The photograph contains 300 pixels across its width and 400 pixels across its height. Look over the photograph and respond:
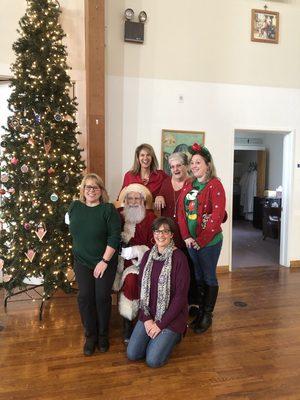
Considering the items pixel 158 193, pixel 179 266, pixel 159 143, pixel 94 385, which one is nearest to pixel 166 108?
pixel 159 143

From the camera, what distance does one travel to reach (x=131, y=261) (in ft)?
9.45

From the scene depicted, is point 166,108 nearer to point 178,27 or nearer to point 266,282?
point 178,27

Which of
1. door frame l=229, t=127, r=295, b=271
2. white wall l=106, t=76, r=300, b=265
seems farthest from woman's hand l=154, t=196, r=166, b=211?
door frame l=229, t=127, r=295, b=271

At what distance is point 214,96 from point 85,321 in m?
3.31

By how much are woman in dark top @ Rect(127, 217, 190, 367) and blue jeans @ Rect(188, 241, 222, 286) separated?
1.44 feet

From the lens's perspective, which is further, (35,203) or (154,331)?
(35,203)

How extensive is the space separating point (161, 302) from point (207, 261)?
65 cm

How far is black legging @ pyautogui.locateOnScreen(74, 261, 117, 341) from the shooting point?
2.67 meters

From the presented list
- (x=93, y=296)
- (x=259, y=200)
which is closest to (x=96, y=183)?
(x=93, y=296)

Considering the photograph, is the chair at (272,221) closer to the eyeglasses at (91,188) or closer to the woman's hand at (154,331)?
the woman's hand at (154,331)

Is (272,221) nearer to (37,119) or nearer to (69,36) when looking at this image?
(69,36)

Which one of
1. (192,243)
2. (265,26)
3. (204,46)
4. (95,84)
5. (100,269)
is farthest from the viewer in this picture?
(265,26)

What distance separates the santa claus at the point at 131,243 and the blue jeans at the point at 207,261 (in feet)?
1.38

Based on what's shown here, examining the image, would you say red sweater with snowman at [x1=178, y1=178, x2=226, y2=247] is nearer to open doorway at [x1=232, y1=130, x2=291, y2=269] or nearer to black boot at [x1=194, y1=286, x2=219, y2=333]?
black boot at [x1=194, y1=286, x2=219, y2=333]
